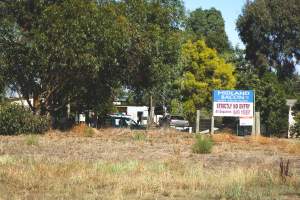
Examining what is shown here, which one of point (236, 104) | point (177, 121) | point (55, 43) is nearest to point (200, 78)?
point (177, 121)

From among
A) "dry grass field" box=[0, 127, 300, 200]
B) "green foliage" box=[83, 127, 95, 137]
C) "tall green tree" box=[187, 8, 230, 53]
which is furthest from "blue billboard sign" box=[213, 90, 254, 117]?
"tall green tree" box=[187, 8, 230, 53]

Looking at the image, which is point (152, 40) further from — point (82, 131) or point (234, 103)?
point (82, 131)

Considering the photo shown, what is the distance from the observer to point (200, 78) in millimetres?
57375

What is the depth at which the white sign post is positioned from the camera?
36.3 metres

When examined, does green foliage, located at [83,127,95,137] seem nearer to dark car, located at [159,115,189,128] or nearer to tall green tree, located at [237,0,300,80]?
dark car, located at [159,115,189,128]

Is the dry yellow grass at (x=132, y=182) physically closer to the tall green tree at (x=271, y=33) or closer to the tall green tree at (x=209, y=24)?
the tall green tree at (x=271, y=33)

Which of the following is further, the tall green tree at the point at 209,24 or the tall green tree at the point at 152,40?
the tall green tree at the point at 209,24

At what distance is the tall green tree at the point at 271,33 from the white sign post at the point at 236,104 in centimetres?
2543

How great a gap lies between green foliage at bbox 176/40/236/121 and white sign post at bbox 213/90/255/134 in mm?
18689

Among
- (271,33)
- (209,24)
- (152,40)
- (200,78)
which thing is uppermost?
(209,24)

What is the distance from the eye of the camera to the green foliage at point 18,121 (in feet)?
108

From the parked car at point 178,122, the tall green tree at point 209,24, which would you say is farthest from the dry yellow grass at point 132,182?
the tall green tree at point 209,24

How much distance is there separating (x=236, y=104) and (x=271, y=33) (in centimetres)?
2821

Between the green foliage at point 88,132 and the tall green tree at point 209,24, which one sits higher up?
the tall green tree at point 209,24
